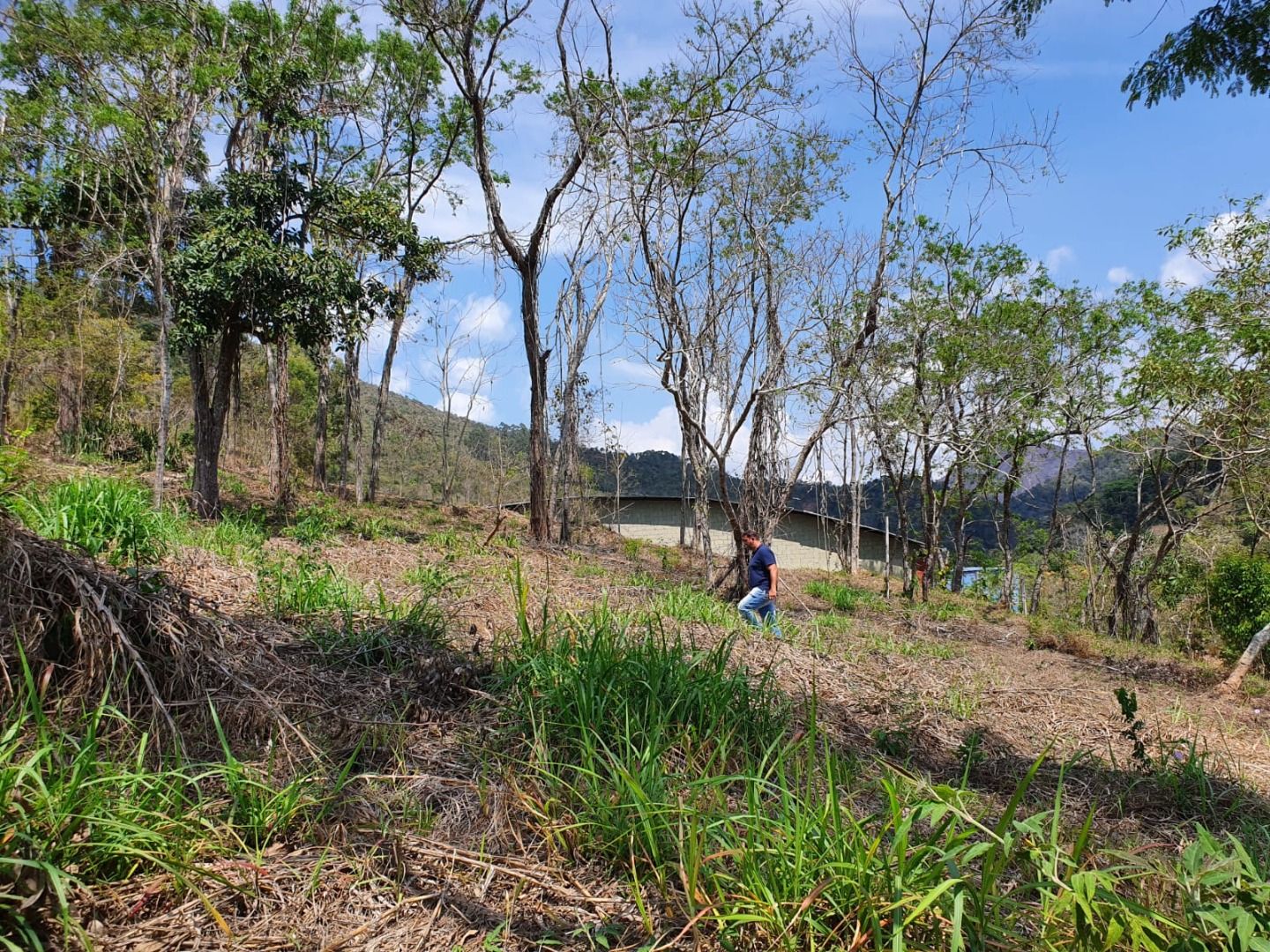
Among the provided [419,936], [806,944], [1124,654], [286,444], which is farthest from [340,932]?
[286,444]

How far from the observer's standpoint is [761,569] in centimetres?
812

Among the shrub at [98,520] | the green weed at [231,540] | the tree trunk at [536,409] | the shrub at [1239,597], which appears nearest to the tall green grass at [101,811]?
the shrub at [98,520]

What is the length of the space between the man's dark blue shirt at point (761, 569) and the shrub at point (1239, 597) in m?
11.3

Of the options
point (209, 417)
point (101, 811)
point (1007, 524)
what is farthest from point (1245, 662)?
point (209, 417)

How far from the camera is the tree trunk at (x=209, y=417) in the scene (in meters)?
9.66

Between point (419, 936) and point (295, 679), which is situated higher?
point (295, 679)

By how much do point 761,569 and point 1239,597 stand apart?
12.8 metres

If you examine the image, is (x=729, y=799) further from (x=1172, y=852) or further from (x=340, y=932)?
(x=1172, y=852)

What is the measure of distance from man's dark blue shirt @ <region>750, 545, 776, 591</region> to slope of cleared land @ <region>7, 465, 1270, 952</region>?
1.86 metres

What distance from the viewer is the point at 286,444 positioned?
14.3 meters

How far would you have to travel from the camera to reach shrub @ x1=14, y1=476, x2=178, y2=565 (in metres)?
3.95

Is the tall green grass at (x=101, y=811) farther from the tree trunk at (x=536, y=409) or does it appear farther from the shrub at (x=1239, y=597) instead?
the shrub at (x=1239, y=597)

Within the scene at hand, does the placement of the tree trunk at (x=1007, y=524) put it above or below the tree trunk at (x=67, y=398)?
below

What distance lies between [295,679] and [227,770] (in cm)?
110
